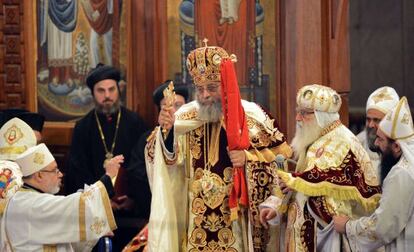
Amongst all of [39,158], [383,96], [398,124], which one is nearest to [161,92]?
[39,158]

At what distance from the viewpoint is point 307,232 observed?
32.3 ft

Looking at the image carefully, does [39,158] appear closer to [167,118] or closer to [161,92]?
[167,118]

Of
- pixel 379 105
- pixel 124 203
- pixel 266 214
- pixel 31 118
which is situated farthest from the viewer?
pixel 31 118

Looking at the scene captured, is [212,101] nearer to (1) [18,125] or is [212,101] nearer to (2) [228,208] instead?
(2) [228,208]

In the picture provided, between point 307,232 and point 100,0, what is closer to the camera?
point 307,232

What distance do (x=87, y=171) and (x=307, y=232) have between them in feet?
8.28

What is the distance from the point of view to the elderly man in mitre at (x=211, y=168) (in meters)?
10.0

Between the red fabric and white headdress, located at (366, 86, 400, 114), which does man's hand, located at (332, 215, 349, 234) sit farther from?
white headdress, located at (366, 86, 400, 114)

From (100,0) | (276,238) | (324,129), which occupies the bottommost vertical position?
(276,238)

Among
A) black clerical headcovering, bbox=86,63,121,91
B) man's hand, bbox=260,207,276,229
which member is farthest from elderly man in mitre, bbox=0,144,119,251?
black clerical headcovering, bbox=86,63,121,91

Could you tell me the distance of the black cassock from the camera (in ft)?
37.8

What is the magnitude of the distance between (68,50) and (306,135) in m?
3.30

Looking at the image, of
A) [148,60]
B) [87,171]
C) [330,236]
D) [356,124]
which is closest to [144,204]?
[87,171]

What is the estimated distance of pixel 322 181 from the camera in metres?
9.64
